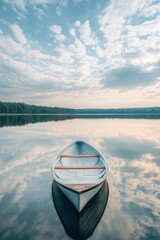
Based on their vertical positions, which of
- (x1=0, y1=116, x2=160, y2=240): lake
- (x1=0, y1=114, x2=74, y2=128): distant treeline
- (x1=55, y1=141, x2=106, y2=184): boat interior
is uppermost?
(x1=55, y1=141, x2=106, y2=184): boat interior

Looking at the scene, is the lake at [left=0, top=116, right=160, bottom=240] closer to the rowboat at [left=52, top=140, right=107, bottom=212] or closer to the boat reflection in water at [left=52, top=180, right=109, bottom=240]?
the boat reflection in water at [left=52, top=180, right=109, bottom=240]

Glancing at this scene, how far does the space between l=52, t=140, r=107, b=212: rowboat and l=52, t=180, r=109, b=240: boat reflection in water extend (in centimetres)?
55

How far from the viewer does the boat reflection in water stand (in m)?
6.32

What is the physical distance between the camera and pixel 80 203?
663cm

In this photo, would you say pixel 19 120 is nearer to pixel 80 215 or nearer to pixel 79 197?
pixel 80 215

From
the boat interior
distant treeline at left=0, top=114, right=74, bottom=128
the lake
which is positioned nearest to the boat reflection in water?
the lake

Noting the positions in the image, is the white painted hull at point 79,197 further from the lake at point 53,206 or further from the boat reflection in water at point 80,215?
the lake at point 53,206

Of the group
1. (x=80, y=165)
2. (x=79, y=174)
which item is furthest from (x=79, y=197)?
(x=80, y=165)

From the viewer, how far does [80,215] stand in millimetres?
7129

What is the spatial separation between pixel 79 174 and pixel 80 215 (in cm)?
269

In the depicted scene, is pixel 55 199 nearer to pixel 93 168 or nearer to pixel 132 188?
pixel 93 168

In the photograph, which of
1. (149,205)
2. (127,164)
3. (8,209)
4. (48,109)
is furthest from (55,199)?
(48,109)

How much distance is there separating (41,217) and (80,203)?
1.90 meters

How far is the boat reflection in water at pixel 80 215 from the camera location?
6325 mm
